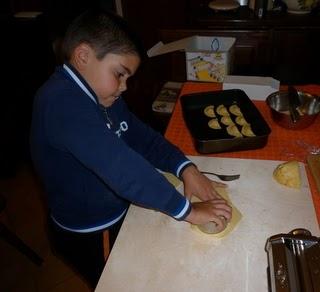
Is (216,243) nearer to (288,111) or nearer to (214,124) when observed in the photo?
(214,124)

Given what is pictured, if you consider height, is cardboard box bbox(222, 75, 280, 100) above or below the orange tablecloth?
above

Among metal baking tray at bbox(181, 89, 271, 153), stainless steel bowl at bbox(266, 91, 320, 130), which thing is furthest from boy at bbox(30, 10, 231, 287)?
stainless steel bowl at bbox(266, 91, 320, 130)

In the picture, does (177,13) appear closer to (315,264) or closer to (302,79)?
(302,79)

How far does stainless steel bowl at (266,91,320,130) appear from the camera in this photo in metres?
1.03

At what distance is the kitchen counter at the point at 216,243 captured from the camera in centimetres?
63

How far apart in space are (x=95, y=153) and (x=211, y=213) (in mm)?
298

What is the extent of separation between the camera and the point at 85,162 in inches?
25.6

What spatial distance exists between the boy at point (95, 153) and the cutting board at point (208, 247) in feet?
0.16

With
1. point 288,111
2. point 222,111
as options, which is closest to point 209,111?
point 222,111

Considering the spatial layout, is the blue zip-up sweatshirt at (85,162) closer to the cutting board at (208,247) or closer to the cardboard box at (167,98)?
the cutting board at (208,247)

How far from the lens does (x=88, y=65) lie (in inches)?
27.9

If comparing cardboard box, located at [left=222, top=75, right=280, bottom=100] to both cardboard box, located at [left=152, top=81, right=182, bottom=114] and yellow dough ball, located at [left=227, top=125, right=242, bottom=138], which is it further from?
cardboard box, located at [left=152, top=81, right=182, bottom=114]

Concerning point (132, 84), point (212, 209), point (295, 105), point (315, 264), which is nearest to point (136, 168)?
point (212, 209)

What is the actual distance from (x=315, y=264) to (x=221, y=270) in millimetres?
189
